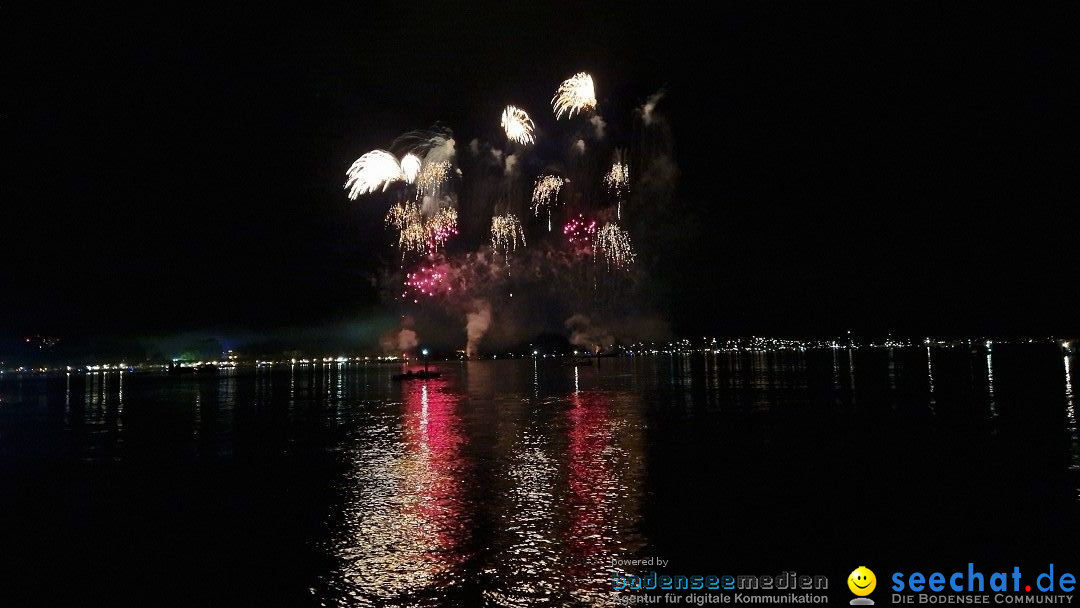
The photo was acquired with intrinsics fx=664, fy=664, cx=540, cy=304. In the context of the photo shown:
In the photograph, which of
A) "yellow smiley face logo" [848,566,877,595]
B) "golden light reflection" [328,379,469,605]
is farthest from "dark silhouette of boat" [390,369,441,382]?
"yellow smiley face logo" [848,566,877,595]

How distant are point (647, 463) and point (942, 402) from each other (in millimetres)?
21830

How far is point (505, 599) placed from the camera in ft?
24.5

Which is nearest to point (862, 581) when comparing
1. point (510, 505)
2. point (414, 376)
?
point (510, 505)

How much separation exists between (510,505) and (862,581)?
5.73m

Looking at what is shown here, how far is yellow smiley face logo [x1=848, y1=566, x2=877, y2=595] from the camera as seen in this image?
797 cm

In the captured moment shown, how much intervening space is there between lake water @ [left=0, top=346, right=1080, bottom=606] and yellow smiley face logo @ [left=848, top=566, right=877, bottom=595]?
0.20 metres

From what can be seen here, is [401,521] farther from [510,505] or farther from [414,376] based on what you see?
[414,376]

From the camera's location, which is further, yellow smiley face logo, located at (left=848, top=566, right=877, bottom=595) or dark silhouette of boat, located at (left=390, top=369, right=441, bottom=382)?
dark silhouette of boat, located at (left=390, top=369, right=441, bottom=382)

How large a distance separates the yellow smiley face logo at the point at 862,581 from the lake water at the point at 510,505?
20cm

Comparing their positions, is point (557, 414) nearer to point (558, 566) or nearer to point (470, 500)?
point (470, 500)

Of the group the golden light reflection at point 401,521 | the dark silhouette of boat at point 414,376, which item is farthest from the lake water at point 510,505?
the dark silhouette of boat at point 414,376

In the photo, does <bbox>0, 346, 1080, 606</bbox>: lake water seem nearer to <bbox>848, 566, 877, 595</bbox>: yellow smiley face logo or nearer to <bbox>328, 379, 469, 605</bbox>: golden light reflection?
<bbox>328, 379, 469, 605</bbox>: golden light reflection

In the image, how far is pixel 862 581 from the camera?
8.18 meters

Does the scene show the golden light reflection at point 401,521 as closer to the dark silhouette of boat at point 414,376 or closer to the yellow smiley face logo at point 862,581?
the yellow smiley face logo at point 862,581
